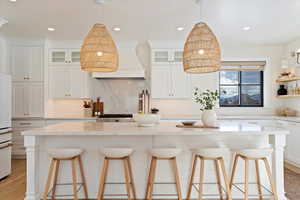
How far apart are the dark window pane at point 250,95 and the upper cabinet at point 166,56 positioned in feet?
5.81

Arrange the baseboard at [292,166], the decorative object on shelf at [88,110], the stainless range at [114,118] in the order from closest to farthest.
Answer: the baseboard at [292,166], the stainless range at [114,118], the decorative object on shelf at [88,110]

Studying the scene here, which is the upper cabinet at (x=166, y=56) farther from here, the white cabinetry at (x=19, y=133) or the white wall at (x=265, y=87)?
the white cabinetry at (x=19, y=133)

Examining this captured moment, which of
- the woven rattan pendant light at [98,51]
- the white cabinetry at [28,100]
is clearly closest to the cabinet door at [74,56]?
the white cabinetry at [28,100]

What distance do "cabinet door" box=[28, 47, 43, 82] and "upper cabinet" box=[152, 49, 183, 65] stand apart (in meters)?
2.51

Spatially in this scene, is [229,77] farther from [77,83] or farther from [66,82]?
[66,82]

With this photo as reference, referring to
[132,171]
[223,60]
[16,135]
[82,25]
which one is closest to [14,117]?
[16,135]

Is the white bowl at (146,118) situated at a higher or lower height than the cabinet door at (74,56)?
lower

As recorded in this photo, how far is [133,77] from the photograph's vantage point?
502cm

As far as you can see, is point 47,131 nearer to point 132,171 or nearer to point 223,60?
point 132,171

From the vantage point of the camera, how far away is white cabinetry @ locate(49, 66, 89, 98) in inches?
205

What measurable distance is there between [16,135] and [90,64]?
130 inches

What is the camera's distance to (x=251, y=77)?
18.3ft

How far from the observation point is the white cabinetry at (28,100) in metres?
4.96

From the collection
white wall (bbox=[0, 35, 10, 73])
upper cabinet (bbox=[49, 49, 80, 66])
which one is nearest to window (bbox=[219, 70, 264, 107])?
upper cabinet (bbox=[49, 49, 80, 66])
